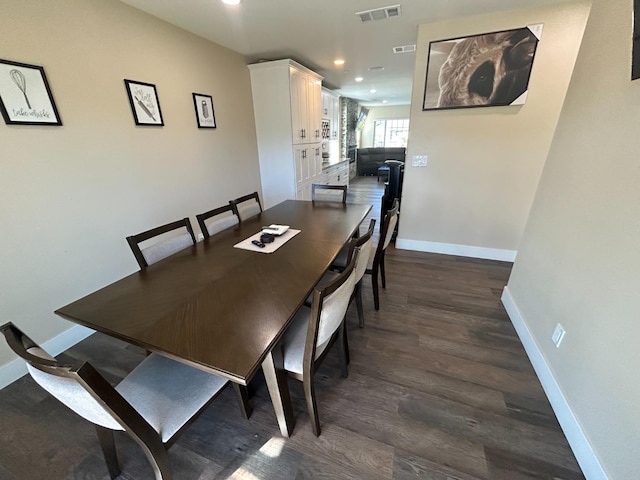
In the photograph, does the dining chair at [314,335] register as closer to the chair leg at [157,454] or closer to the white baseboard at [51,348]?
the chair leg at [157,454]

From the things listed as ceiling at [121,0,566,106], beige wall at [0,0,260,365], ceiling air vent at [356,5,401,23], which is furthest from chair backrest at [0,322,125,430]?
ceiling air vent at [356,5,401,23]

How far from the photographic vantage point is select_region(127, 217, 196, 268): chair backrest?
143 cm

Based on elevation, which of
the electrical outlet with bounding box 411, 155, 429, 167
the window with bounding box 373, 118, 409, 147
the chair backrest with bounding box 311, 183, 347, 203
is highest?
the window with bounding box 373, 118, 409, 147

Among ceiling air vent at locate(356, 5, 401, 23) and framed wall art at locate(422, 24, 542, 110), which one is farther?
framed wall art at locate(422, 24, 542, 110)

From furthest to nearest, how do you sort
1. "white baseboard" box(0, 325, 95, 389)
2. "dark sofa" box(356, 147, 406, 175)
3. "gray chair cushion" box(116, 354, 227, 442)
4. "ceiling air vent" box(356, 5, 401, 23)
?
"dark sofa" box(356, 147, 406, 175) < "ceiling air vent" box(356, 5, 401, 23) < "white baseboard" box(0, 325, 95, 389) < "gray chair cushion" box(116, 354, 227, 442)

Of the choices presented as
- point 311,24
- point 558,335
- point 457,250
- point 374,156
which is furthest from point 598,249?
point 374,156

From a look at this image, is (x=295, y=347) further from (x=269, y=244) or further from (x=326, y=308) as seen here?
(x=269, y=244)

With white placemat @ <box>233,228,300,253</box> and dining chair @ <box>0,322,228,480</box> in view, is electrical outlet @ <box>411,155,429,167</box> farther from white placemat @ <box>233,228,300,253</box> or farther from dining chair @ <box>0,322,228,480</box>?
dining chair @ <box>0,322,228,480</box>

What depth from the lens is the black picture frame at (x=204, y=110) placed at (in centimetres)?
283

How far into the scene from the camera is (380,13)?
90.8 inches

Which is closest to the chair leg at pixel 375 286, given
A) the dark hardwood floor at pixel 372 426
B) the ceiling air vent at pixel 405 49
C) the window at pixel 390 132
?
the dark hardwood floor at pixel 372 426

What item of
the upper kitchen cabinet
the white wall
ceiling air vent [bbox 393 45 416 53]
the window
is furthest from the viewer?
the window

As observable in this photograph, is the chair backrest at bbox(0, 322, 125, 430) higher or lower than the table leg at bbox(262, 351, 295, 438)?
higher

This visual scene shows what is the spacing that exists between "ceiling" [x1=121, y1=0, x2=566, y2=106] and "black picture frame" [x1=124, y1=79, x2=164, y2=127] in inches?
23.9
